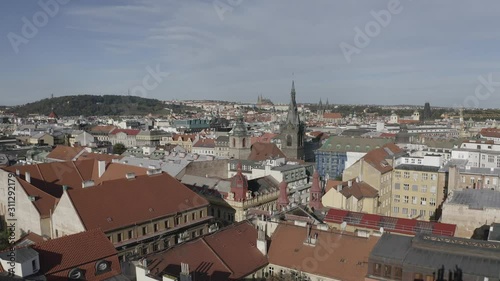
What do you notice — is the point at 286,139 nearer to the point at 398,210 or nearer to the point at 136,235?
the point at 398,210

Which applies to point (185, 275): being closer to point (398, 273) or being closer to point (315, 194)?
point (398, 273)

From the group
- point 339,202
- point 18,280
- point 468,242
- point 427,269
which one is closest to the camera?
point 18,280

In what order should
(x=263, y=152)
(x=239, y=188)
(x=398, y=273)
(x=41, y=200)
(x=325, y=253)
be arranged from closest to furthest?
(x=398, y=273)
(x=325, y=253)
(x=41, y=200)
(x=239, y=188)
(x=263, y=152)

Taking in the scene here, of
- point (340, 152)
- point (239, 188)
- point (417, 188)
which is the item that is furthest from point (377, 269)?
point (340, 152)

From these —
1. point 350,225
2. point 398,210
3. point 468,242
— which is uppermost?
point 468,242

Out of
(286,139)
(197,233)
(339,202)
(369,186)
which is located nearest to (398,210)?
(369,186)

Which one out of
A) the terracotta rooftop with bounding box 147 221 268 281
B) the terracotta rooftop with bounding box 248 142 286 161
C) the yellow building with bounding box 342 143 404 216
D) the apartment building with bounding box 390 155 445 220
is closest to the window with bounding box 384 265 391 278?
the terracotta rooftop with bounding box 147 221 268 281
